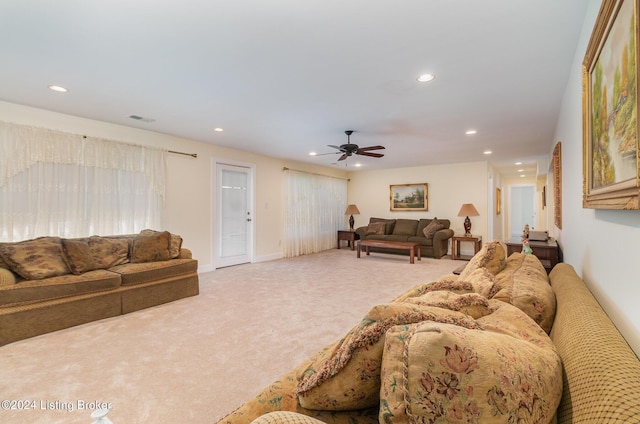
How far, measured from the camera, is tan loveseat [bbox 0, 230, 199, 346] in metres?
2.71

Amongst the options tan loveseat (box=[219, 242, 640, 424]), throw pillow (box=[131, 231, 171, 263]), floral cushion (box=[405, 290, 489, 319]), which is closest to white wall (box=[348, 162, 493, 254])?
throw pillow (box=[131, 231, 171, 263])

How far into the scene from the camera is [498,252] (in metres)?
2.34

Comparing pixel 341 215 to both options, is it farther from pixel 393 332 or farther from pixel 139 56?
pixel 393 332

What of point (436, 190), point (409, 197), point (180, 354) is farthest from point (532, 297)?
point (409, 197)

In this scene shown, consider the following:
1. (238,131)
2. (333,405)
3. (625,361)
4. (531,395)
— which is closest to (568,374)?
(625,361)

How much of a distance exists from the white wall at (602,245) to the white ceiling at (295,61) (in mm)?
481

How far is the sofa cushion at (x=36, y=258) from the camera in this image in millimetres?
2918

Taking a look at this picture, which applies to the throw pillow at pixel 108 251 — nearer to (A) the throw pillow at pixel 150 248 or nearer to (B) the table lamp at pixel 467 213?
(A) the throw pillow at pixel 150 248

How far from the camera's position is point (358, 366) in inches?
30.9

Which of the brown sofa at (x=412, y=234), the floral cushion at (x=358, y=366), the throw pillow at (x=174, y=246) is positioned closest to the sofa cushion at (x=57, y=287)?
the throw pillow at (x=174, y=246)

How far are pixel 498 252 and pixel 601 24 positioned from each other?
Result: 156 cm

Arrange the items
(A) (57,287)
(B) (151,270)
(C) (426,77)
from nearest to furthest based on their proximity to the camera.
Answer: (C) (426,77) < (A) (57,287) < (B) (151,270)

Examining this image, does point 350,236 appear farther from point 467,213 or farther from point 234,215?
point 234,215

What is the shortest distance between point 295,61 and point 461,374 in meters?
2.51
